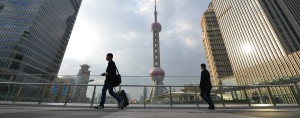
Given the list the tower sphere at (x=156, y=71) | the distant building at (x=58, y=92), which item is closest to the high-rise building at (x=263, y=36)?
the tower sphere at (x=156, y=71)

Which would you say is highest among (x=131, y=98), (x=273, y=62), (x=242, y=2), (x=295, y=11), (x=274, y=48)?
(x=242, y=2)

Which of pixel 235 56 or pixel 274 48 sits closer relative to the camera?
pixel 274 48

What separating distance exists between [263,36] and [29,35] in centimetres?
8296

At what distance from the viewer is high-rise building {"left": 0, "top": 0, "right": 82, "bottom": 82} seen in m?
60.4

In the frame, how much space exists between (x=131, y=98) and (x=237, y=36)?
69.8 metres

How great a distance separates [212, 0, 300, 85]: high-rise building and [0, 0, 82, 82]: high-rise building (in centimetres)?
7398

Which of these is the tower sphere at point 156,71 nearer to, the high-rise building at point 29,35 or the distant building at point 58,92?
the high-rise building at point 29,35

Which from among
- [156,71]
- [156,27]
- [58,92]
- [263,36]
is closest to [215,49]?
[263,36]

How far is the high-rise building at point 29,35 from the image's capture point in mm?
60438

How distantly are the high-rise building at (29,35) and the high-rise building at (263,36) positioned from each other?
74.0 metres

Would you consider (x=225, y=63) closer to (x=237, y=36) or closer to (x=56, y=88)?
(x=237, y=36)

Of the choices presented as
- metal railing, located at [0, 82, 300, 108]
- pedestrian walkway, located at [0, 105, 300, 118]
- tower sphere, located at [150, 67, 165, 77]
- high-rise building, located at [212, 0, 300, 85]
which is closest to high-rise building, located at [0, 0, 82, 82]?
tower sphere, located at [150, 67, 165, 77]

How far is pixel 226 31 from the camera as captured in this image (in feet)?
241

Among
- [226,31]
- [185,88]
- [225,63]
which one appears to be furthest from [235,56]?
[185,88]
